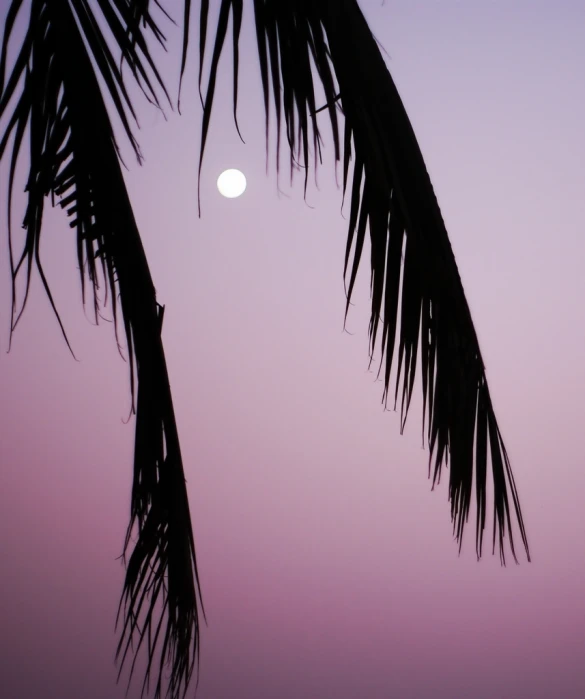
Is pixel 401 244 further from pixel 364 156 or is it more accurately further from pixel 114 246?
pixel 114 246

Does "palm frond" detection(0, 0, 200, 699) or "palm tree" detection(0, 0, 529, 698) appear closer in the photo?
"palm tree" detection(0, 0, 529, 698)

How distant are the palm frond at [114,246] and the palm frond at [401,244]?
0.99 ft

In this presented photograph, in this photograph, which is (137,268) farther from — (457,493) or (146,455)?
(457,493)

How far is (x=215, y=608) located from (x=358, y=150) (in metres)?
11.7

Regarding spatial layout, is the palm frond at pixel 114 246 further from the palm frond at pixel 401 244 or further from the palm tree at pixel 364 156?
the palm frond at pixel 401 244

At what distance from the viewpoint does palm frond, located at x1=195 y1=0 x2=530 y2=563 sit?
34.1 inches

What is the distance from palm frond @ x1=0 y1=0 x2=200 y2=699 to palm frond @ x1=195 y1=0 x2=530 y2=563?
30 centimetres

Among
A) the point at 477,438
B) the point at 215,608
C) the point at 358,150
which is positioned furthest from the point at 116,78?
the point at 215,608

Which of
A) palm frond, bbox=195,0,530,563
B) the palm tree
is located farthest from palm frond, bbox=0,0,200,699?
palm frond, bbox=195,0,530,563

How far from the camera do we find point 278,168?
93 centimetres

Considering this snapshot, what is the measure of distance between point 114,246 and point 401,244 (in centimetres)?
64

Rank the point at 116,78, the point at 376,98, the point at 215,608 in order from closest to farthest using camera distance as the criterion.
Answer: the point at 376,98 < the point at 116,78 < the point at 215,608

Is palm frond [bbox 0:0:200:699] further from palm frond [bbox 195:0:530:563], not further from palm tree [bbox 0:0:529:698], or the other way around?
palm frond [bbox 195:0:530:563]

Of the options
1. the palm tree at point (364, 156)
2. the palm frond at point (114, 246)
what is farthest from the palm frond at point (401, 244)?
the palm frond at point (114, 246)
